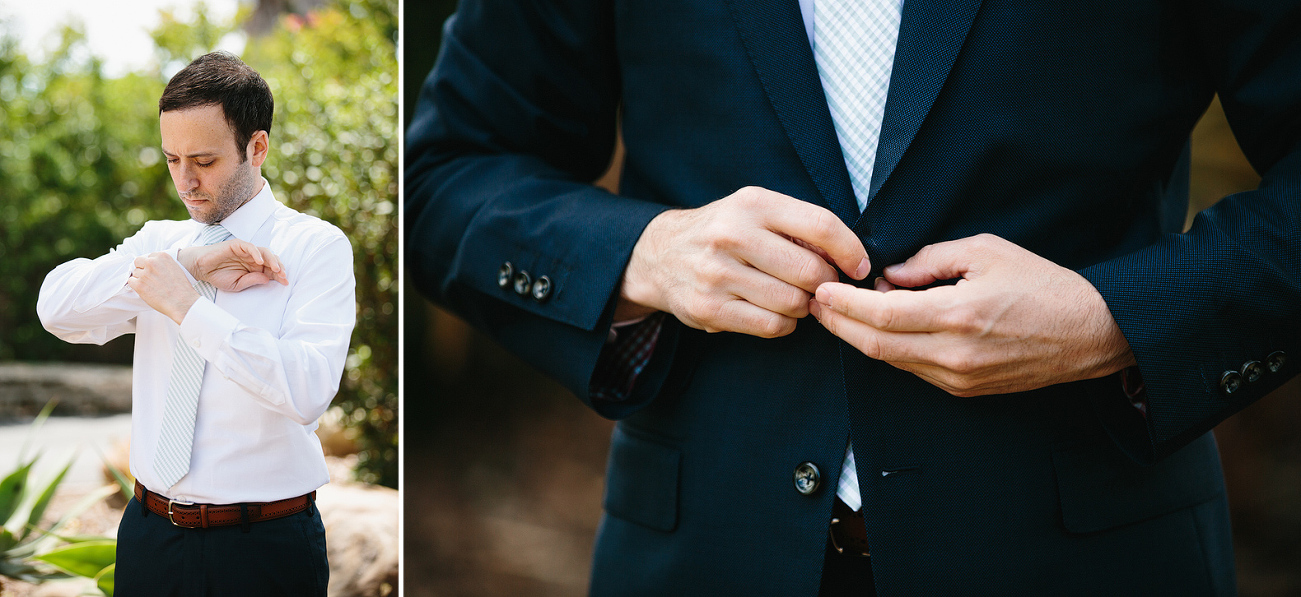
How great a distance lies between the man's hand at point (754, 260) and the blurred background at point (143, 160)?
0.47 metres

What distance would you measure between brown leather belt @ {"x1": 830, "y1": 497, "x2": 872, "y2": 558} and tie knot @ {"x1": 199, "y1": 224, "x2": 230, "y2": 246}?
0.92 metres

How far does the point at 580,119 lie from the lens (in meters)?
1.69

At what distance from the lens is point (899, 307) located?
1.05 meters

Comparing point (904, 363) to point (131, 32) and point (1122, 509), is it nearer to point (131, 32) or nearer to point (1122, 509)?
point (1122, 509)

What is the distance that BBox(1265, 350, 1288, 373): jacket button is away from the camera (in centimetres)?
117

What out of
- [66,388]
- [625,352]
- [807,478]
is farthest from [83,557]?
[807,478]

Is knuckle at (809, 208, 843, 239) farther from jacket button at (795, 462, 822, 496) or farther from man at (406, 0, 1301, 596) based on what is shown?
jacket button at (795, 462, 822, 496)

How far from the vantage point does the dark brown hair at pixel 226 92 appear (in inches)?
37.8

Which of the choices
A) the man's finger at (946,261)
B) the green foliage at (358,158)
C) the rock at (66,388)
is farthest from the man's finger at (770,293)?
the rock at (66,388)

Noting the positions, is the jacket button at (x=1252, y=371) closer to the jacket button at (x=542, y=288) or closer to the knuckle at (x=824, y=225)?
the knuckle at (x=824, y=225)

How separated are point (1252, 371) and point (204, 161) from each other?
1407 millimetres

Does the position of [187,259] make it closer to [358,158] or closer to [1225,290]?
[358,158]

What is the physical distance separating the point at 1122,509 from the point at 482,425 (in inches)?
147

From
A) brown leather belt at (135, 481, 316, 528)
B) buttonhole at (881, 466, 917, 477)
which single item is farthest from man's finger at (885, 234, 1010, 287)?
brown leather belt at (135, 481, 316, 528)
